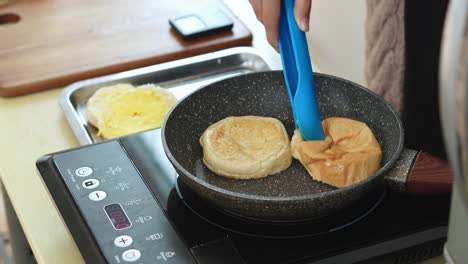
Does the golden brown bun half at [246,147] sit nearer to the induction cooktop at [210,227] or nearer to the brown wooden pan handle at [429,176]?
the induction cooktop at [210,227]

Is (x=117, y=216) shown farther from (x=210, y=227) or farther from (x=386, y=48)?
(x=386, y=48)

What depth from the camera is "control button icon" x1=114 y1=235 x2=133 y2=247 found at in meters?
0.69

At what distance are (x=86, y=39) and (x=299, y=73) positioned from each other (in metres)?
0.56

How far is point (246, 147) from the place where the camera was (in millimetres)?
796

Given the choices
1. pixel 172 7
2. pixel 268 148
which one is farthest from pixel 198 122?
pixel 172 7

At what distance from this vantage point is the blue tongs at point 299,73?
74 cm

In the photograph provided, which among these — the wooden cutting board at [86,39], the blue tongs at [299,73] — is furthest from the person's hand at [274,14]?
the wooden cutting board at [86,39]

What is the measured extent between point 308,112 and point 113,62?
0.45 metres

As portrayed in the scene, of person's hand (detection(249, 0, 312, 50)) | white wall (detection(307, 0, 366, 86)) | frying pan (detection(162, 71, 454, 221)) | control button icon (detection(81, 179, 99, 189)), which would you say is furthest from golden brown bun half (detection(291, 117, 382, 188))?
white wall (detection(307, 0, 366, 86))

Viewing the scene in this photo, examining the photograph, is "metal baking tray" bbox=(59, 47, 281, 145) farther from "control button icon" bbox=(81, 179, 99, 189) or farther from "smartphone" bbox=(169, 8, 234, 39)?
"control button icon" bbox=(81, 179, 99, 189)

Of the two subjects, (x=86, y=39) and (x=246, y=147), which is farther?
(x=86, y=39)

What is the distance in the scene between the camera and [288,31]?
2.52 feet

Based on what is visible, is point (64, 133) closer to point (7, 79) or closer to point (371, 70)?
point (7, 79)

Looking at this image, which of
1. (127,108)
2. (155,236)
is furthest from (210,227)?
(127,108)
